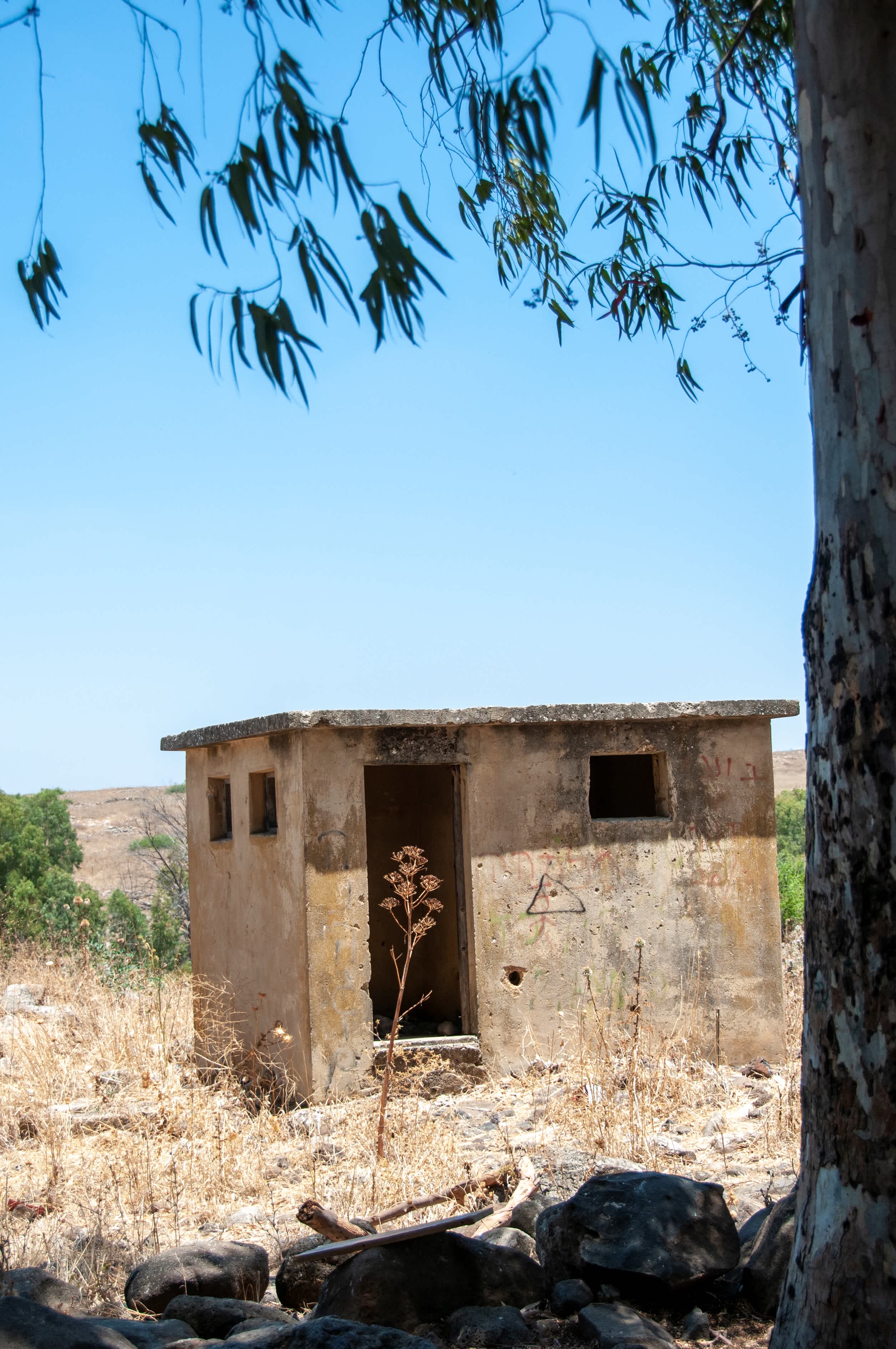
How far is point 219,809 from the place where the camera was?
35.3 ft

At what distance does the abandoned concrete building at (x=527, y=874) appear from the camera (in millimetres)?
8508

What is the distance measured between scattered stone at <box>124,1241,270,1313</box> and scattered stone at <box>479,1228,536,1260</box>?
95 centimetres

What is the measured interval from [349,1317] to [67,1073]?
18.9 ft

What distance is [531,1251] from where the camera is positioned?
4996 mm

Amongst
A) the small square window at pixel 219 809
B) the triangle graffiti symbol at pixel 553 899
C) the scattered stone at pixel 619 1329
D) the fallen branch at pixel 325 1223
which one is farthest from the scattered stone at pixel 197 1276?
the small square window at pixel 219 809

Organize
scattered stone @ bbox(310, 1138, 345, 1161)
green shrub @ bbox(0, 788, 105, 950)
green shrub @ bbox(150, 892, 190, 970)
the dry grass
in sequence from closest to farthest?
1. the dry grass
2. scattered stone @ bbox(310, 1138, 345, 1161)
3. green shrub @ bbox(150, 892, 190, 970)
4. green shrub @ bbox(0, 788, 105, 950)

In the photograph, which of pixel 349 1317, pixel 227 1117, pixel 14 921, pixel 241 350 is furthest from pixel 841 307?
pixel 14 921

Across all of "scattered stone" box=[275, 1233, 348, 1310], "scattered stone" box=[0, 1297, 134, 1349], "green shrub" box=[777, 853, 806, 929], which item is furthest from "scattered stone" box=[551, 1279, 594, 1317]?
"green shrub" box=[777, 853, 806, 929]

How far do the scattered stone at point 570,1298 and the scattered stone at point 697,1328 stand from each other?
0.33 meters

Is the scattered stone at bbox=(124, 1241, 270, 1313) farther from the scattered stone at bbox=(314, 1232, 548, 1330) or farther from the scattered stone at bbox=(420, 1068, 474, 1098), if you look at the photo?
the scattered stone at bbox=(420, 1068, 474, 1098)

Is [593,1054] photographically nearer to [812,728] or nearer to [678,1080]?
[678,1080]

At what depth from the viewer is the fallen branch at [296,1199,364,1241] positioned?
441cm

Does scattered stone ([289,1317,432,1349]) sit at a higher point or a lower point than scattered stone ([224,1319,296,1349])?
higher

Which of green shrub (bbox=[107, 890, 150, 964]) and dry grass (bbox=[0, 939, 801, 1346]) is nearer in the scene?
dry grass (bbox=[0, 939, 801, 1346])
